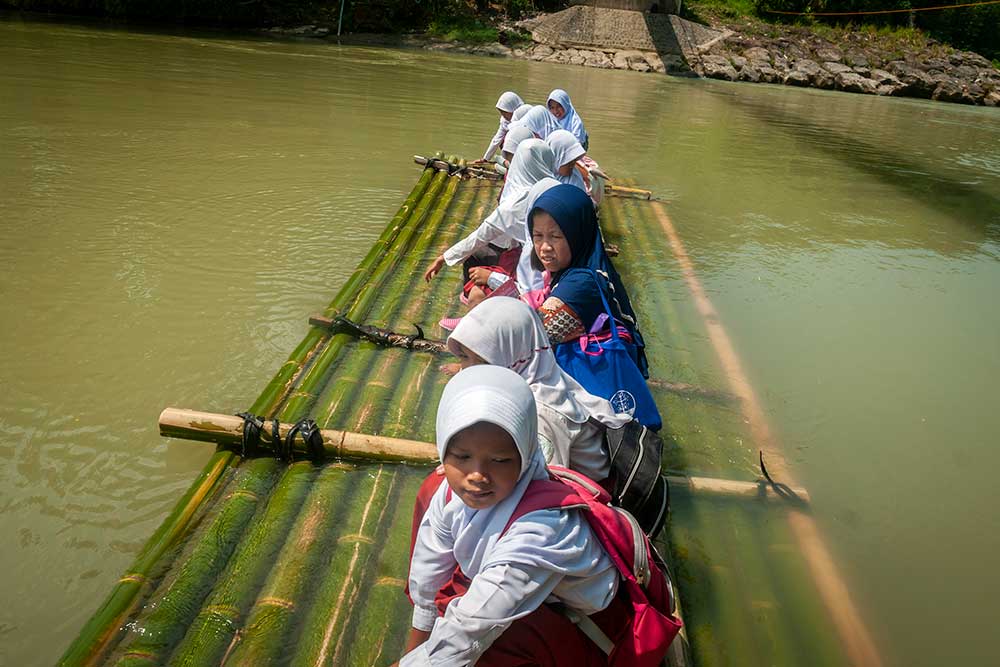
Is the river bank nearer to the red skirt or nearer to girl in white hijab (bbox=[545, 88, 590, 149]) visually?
girl in white hijab (bbox=[545, 88, 590, 149])

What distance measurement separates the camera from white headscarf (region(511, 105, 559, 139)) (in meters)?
5.22

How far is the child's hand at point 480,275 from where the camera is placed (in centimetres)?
356

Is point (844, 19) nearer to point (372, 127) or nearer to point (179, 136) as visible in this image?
point (372, 127)

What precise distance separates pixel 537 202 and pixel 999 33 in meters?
31.9

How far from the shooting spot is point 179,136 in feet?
23.9

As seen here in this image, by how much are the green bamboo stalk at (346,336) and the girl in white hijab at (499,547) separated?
144 cm

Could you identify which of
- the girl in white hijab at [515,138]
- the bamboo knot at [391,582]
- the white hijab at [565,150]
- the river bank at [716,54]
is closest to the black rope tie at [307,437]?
the bamboo knot at [391,582]

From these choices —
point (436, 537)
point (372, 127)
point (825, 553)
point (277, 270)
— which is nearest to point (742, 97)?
point (372, 127)

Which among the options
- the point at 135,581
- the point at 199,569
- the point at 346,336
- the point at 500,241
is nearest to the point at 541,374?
the point at 199,569

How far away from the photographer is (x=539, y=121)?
5281 millimetres

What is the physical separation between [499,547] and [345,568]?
2.97 ft

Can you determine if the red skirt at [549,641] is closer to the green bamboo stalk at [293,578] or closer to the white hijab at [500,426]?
the white hijab at [500,426]

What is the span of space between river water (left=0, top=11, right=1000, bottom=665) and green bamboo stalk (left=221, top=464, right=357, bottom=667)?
0.67 meters

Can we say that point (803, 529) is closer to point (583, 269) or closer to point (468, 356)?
point (583, 269)
